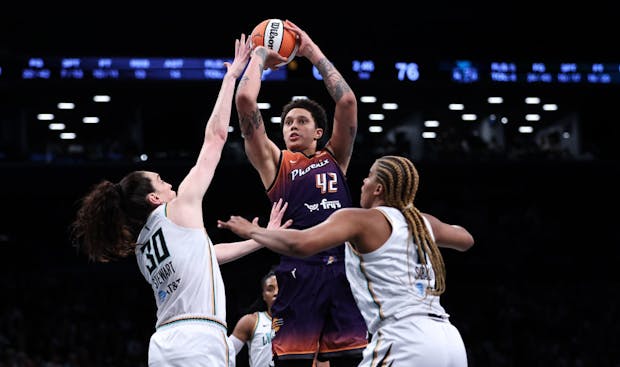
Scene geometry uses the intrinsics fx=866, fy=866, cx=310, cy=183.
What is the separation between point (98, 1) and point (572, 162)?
462 inches

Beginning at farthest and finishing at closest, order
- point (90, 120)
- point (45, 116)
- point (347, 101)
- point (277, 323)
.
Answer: point (45, 116)
point (90, 120)
point (347, 101)
point (277, 323)

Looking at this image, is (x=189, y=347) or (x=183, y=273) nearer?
(x=189, y=347)

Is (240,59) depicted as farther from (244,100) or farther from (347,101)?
(347,101)

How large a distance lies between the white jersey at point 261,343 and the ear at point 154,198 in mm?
3096

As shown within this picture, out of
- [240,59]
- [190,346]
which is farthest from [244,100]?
[190,346]

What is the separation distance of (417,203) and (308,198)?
1631 cm

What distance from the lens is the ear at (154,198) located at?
16.7 ft

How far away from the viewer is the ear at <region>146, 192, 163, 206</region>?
5082 millimetres

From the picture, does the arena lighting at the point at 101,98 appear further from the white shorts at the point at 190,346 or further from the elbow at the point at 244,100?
the white shorts at the point at 190,346

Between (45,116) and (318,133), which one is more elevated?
(45,116)

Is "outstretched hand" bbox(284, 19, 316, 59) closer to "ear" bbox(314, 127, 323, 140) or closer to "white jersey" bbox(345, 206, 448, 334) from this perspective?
"ear" bbox(314, 127, 323, 140)

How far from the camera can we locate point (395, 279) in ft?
15.0

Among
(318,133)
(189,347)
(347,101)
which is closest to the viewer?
(189,347)

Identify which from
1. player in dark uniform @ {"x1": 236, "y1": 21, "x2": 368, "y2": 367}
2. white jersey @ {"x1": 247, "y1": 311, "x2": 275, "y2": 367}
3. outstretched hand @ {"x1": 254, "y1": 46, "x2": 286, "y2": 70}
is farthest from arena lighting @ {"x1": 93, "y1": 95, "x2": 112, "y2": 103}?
outstretched hand @ {"x1": 254, "y1": 46, "x2": 286, "y2": 70}
